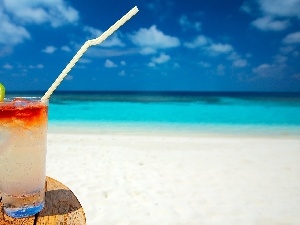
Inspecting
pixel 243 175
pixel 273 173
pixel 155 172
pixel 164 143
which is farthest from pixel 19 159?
pixel 164 143

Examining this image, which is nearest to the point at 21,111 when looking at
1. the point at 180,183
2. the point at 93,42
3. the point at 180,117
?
the point at 93,42

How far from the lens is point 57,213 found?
115 cm

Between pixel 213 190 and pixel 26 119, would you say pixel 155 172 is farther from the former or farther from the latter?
pixel 26 119

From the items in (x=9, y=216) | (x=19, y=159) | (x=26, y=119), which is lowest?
(x=9, y=216)

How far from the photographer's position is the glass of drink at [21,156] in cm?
113

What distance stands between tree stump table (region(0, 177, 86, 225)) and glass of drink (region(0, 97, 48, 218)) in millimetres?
26

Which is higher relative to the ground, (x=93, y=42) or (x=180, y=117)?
(x=93, y=42)

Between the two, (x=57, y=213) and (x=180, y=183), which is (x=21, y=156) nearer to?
(x=57, y=213)

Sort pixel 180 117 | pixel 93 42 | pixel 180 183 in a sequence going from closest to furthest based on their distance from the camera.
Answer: pixel 93 42
pixel 180 183
pixel 180 117

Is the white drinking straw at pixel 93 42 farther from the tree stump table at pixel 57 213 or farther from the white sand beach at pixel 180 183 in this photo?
the white sand beach at pixel 180 183

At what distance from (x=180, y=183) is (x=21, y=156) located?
3.55 meters

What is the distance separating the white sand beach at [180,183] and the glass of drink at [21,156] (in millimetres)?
2182

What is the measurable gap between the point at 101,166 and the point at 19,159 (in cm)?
421

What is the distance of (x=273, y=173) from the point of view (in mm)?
5230
